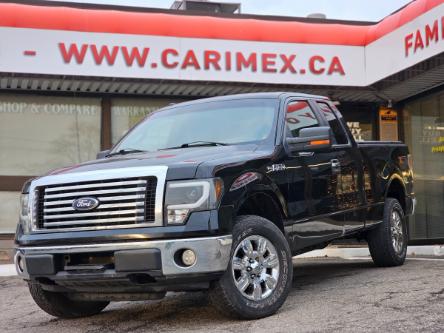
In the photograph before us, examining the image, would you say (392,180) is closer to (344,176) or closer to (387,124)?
(344,176)

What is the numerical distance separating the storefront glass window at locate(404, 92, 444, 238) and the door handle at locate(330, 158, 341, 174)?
8484 mm

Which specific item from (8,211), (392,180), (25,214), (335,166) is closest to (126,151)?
(25,214)

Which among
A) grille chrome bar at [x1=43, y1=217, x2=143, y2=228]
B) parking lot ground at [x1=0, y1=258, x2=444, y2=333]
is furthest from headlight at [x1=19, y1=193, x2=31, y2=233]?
parking lot ground at [x1=0, y1=258, x2=444, y2=333]

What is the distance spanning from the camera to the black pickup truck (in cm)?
451

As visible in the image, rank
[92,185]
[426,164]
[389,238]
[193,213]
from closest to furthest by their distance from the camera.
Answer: [193,213]
[92,185]
[389,238]
[426,164]

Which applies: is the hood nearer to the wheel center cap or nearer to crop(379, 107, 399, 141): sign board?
the wheel center cap

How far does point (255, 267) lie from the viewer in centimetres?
489

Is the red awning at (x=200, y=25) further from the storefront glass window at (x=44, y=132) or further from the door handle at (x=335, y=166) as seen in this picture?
the door handle at (x=335, y=166)

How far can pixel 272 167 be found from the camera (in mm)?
5297

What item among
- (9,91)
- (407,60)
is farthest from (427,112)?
(9,91)

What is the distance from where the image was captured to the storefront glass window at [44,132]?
12609 millimetres

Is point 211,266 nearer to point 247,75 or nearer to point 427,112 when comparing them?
point 247,75

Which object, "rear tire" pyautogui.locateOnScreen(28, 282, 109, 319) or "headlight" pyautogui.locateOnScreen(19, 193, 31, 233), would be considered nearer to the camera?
"headlight" pyautogui.locateOnScreen(19, 193, 31, 233)

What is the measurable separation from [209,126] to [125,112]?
25.1 feet
